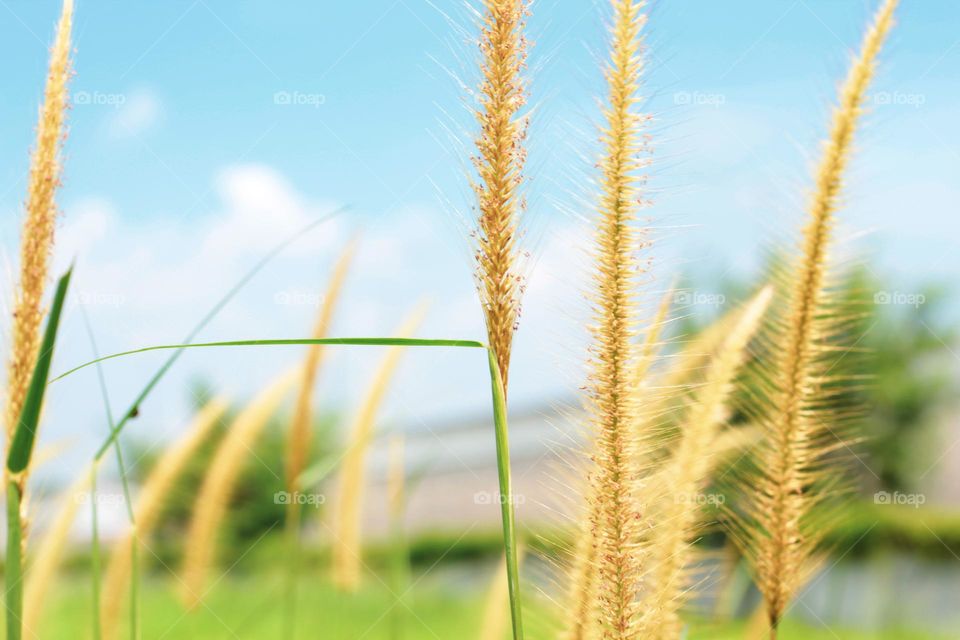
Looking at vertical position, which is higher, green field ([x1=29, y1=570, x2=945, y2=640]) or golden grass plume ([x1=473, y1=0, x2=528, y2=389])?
golden grass plume ([x1=473, y1=0, x2=528, y2=389])

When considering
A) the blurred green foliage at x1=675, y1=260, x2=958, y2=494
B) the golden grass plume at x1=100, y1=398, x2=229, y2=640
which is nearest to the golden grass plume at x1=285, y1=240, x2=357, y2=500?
the golden grass plume at x1=100, y1=398, x2=229, y2=640

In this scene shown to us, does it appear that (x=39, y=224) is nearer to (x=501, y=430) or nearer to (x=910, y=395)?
(x=501, y=430)

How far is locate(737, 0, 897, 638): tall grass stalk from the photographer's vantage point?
1.74 metres

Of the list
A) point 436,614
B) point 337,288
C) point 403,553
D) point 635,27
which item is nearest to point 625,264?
point 635,27

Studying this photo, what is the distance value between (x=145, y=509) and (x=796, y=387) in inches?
60.3

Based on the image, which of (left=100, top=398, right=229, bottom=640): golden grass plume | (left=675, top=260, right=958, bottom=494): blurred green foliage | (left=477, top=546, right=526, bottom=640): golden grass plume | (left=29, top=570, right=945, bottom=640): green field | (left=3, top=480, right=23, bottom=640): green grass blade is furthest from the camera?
(left=675, top=260, right=958, bottom=494): blurred green foliage

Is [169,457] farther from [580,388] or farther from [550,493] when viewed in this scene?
[580,388]

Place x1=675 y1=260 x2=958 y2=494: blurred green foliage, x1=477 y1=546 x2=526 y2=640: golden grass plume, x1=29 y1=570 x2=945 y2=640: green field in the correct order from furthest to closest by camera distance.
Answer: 1. x1=675 y1=260 x2=958 y2=494: blurred green foliage
2. x1=29 y1=570 x2=945 y2=640: green field
3. x1=477 y1=546 x2=526 y2=640: golden grass plume

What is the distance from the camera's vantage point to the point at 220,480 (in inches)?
94.8

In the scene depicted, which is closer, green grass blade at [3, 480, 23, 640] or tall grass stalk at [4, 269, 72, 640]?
tall grass stalk at [4, 269, 72, 640]

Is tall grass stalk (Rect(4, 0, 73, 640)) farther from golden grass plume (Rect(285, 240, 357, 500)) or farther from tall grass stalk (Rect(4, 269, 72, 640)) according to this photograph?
golden grass plume (Rect(285, 240, 357, 500))

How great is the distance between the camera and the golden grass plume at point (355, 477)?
2244 millimetres

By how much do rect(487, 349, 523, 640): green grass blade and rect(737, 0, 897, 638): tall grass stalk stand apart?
0.82 metres

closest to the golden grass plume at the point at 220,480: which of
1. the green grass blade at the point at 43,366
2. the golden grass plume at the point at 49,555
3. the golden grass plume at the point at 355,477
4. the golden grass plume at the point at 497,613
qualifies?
the golden grass plume at the point at 355,477
